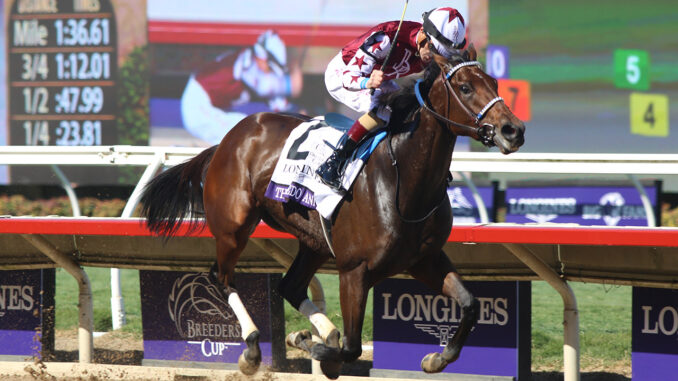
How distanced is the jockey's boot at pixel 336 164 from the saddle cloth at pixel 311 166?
0.03m

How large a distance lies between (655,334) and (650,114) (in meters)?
11.4

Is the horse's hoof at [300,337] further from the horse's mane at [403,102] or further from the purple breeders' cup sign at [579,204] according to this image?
the purple breeders' cup sign at [579,204]

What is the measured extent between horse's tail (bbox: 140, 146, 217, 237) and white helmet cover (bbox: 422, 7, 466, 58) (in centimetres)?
161

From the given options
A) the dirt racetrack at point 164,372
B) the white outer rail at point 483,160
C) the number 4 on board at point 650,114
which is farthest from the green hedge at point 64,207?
the number 4 on board at point 650,114

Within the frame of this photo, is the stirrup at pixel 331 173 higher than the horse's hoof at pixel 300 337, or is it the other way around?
the stirrup at pixel 331 173

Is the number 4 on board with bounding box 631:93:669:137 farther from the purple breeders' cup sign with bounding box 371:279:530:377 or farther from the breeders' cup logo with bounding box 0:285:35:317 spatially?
the breeders' cup logo with bounding box 0:285:35:317

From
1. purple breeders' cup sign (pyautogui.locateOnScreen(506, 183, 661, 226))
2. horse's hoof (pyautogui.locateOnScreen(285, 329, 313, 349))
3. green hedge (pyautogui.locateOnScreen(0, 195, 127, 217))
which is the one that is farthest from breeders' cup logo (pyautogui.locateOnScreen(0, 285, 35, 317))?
purple breeders' cup sign (pyautogui.locateOnScreen(506, 183, 661, 226))

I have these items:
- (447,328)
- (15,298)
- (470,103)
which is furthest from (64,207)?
(470,103)

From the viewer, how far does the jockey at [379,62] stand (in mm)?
3752

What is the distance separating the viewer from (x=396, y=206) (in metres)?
3.81

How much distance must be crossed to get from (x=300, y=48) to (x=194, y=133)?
2.30 m

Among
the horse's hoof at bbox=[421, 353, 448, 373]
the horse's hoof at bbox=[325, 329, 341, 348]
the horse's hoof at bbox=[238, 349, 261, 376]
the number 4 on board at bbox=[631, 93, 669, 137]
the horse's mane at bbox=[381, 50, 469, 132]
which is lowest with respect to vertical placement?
the horse's hoof at bbox=[238, 349, 261, 376]

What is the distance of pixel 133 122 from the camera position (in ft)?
50.0

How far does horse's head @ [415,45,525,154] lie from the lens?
134 inches
